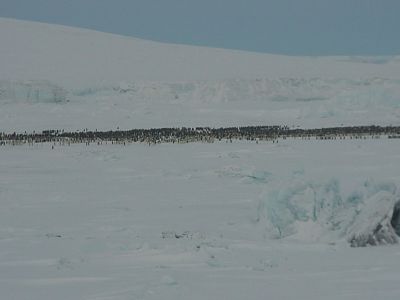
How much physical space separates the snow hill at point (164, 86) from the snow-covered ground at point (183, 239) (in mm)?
28018

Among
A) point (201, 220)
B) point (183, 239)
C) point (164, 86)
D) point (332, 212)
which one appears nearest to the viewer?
A: point (183, 239)

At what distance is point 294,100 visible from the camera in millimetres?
67875

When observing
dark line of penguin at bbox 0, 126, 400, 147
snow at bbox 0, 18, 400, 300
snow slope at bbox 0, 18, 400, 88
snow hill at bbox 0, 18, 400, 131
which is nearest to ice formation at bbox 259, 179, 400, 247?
snow at bbox 0, 18, 400, 300

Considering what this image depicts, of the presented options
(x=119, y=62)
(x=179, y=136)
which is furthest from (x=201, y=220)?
(x=119, y=62)

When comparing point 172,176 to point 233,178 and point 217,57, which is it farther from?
point 217,57

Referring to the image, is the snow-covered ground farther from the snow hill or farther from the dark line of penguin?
the snow hill

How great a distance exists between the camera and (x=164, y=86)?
222 feet

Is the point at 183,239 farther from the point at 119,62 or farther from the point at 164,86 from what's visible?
the point at 119,62

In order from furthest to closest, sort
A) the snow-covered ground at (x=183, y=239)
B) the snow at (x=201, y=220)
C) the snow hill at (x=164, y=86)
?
the snow hill at (x=164, y=86)
the snow at (x=201, y=220)
the snow-covered ground at (x=183, y=239)

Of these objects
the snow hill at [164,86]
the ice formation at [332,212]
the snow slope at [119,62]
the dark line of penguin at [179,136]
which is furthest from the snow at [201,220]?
the snow slope at [119,62]

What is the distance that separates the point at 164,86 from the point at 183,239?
2318 inches

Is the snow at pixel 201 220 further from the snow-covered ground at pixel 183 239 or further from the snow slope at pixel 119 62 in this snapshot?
the snow slope at pixel 119 62

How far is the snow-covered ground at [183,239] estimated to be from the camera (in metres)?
6.77

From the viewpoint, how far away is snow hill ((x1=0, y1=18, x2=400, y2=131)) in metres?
51.9
